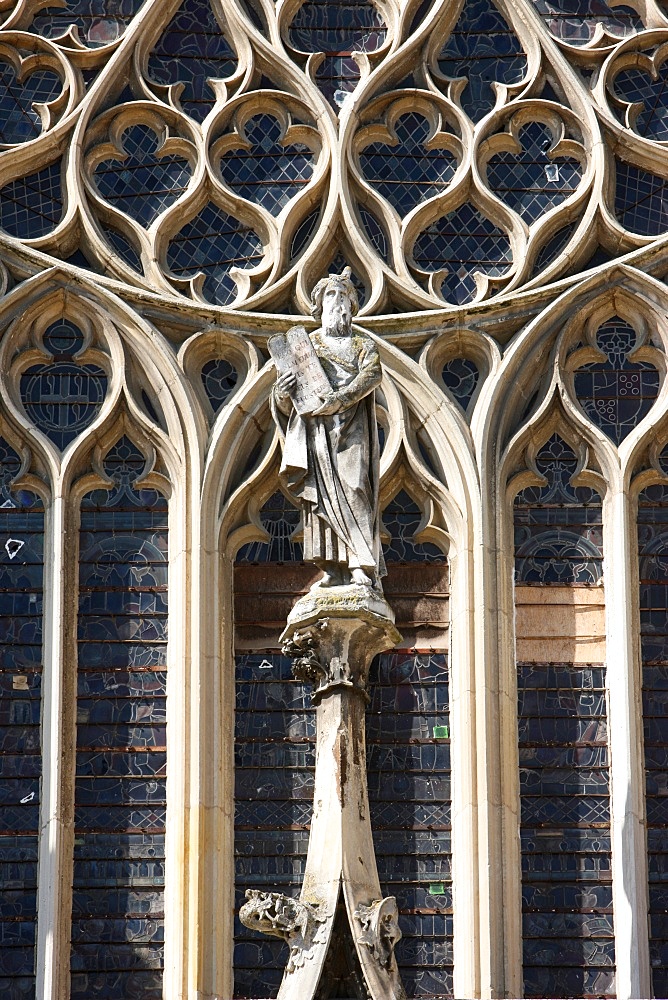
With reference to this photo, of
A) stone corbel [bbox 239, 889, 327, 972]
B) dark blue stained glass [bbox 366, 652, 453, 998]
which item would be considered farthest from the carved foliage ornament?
stone corbel [bbox 239, 889, 327, 972]

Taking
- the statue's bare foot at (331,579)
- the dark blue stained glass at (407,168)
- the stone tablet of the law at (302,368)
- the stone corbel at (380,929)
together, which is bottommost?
the stone corbel at (380,929)

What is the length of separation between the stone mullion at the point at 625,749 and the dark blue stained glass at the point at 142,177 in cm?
358

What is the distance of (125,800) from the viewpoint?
67.4 ft

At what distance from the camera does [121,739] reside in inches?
814

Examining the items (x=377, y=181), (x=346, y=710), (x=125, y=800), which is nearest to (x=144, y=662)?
(x=125, y=800)

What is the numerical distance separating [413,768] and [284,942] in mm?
1450

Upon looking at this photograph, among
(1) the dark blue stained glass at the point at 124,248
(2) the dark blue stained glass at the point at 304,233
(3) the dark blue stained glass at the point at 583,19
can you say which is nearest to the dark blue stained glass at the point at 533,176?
(3) the dark blue stained glass at the point at 583,19

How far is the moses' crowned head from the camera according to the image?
19938 mm

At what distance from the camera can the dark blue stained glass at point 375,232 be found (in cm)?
2192

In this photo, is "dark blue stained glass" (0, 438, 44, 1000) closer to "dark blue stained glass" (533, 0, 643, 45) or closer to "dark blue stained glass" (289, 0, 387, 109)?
"dark blue stained glass" (289, 0, 387, 109)

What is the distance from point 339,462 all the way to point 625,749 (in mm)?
2689

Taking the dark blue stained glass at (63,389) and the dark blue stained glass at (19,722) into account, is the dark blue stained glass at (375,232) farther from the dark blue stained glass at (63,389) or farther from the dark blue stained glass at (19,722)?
the dark blue stained glass at (19,722)

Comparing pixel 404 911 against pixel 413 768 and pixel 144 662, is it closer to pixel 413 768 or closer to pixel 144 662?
pixel 413 768

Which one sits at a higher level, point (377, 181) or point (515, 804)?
point (377, 181)
